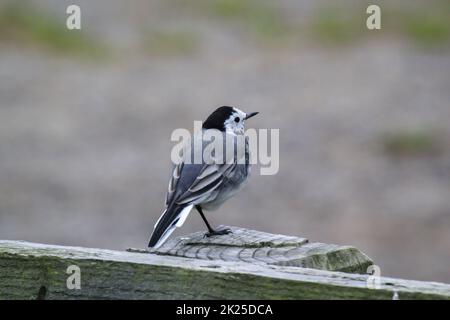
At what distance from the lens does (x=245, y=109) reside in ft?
47.7

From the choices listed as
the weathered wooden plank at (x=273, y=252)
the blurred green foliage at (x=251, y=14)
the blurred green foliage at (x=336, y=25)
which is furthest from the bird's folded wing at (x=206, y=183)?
the blurred green foliage at (x=251, y=14)

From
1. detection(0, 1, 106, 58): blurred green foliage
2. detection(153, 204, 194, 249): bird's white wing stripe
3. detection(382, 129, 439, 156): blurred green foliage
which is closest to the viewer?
detection(153, 204, 194, 249): bird's white wing stripe

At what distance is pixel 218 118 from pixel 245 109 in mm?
8733

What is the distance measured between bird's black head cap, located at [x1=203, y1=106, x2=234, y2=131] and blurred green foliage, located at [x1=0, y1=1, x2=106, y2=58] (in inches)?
448

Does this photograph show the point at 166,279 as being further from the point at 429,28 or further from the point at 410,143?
the point at 429,28

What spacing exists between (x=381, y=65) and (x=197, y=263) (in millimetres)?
13793

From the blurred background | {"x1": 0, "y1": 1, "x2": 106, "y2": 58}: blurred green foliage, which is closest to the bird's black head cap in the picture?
the blurred background

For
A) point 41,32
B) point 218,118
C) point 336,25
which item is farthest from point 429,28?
point 218,118

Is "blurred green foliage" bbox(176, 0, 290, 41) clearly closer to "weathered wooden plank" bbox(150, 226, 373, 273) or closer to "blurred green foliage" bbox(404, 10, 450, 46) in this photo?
"blurred green foliage" bbox(404, 10, 450, 46)

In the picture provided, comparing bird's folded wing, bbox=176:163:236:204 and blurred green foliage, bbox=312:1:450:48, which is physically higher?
blurred green foliage, bbox=312:1:450:48

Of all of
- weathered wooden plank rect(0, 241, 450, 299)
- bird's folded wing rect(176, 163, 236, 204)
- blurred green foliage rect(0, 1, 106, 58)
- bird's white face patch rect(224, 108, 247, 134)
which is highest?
blurred green foliage rect(0, 1, 106, 58)

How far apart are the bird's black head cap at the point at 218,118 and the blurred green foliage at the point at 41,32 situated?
11.4 m

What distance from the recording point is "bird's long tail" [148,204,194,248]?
422 cm
